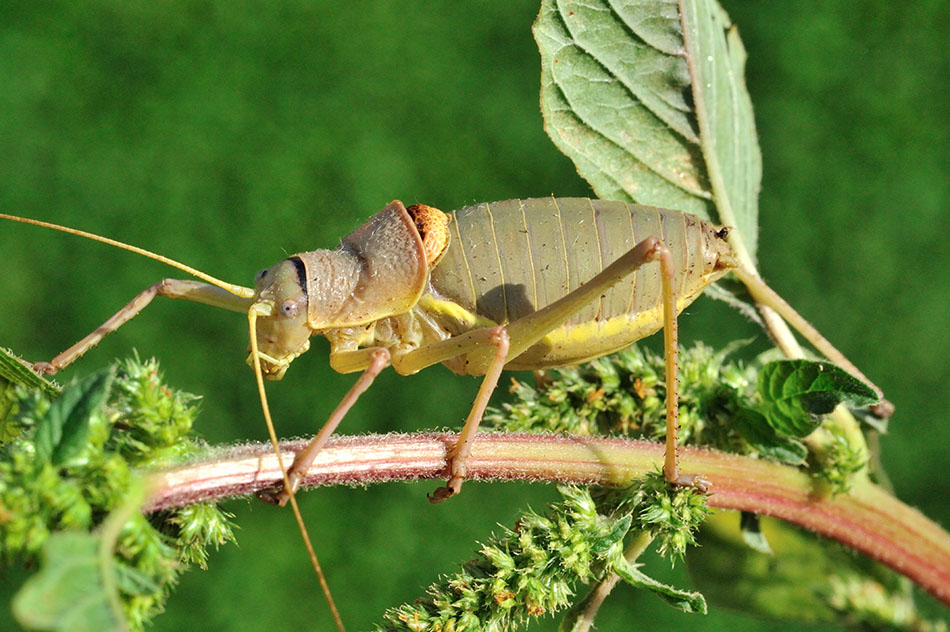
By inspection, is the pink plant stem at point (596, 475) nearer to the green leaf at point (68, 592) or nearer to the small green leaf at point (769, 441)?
the small green leaf at point (769, 441)

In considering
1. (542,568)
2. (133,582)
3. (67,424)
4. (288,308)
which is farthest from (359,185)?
(133,582)

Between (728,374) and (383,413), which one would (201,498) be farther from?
(383,413)

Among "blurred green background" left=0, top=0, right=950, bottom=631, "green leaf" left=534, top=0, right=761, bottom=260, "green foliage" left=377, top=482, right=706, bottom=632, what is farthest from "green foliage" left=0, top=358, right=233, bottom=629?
"blurred green background" left=0, top=0, right=950, bottom=631

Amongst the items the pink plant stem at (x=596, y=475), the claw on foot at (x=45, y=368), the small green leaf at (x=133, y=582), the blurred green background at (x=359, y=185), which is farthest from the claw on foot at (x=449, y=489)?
the blurred green background at (x=359, y=185)

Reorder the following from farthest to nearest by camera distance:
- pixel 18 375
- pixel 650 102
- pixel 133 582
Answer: pixel 650 102 → pixel 18 375 → pixel 133 582

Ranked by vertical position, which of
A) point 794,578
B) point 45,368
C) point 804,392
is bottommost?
point 794,578

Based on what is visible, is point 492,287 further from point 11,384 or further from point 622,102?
point 11,384
